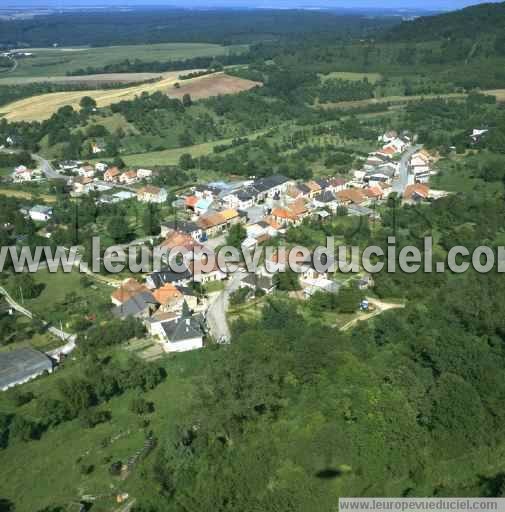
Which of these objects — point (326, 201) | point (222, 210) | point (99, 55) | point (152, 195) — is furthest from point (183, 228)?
point (99, 55)

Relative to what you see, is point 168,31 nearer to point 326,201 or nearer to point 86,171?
point 86,171

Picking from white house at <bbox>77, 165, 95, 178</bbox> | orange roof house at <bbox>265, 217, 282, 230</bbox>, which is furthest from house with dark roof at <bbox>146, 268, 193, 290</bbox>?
white house at <bbox>77, 165, 95, 178</bbox>

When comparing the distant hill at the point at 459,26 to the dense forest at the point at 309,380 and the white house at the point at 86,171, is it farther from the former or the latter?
the white house at the point at 86,171

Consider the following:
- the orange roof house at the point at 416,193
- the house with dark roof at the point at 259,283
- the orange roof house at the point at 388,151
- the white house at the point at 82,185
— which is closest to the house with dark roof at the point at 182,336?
the house with dark roof at the point at 259,283

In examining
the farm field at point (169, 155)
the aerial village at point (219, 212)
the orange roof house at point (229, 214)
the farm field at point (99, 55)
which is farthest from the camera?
the farm field at point (99, 55)

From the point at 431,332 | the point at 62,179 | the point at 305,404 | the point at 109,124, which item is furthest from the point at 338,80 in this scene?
the point at 305,404

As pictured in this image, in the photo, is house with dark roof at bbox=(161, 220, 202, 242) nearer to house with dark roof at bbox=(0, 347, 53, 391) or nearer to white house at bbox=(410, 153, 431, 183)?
house with dark roof at bbox=(0, 347, 53, 391)
